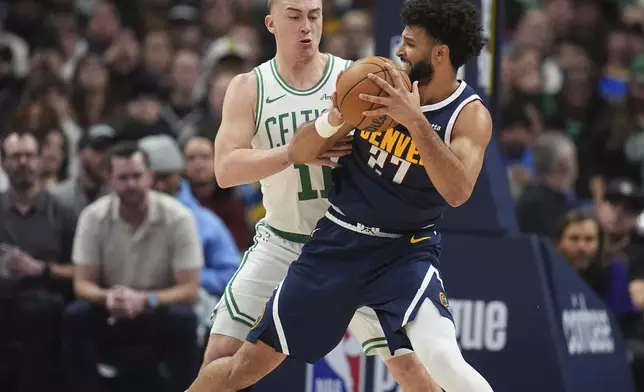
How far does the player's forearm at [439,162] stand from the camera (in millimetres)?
5055

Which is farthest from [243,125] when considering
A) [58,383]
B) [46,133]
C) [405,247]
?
[46,133]

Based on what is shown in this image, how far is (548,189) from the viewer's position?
10344 millimetres

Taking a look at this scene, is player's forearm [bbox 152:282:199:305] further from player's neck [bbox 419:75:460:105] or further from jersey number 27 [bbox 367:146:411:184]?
player's neck [bbox 419:75:460:105]

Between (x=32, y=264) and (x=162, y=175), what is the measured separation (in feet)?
4.08

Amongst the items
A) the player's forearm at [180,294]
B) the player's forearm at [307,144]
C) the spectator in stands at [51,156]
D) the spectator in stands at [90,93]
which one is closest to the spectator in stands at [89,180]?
the spectator in stands at [51,156]

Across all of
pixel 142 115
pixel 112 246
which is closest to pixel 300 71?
pixel 112 246

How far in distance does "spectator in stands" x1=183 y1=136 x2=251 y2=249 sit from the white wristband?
4534mm

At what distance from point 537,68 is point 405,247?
863cm

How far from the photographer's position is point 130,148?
8586 millimetres

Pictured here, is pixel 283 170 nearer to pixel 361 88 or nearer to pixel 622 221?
pixel 361 88

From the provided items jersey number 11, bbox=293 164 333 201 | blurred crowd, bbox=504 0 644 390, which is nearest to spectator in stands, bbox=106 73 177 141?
blurred crowd, bbox=504 0 644 390

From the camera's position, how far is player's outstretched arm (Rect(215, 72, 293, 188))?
5602 mm

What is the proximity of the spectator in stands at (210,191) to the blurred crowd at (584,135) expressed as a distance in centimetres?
227

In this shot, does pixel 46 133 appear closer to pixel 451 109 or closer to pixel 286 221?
pixel 286 221
